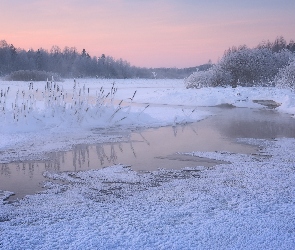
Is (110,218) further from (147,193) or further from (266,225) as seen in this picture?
(266,225)

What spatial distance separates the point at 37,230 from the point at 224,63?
114ft

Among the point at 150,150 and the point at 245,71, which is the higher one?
the point at 245,71

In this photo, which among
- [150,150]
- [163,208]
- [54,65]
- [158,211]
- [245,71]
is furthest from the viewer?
[54,65]

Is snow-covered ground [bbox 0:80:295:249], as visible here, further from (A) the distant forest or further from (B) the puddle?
(A) the distant forest

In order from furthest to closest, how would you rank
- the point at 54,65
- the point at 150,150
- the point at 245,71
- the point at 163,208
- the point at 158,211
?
the point at 54,65 < the point at 245,71 < the point at 150,150 < the point at 163,208 < the point at 158,211

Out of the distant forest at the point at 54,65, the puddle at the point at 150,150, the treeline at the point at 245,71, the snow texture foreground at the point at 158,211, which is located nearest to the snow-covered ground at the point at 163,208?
the snow texture foreground at the point at 158,211

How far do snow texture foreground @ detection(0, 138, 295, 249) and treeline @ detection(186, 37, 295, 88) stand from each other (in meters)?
23.4

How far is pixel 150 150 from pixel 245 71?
3201 centimetres

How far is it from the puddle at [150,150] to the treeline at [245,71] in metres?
17.6

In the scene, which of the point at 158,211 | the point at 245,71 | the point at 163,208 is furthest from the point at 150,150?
the point at 245,71

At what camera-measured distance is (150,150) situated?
→ 848cm

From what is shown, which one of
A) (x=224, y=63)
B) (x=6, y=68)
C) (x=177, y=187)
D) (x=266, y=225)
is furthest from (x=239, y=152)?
(x=6, y=68)

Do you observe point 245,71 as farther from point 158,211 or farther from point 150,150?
point 158,211

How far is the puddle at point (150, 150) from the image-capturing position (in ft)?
20.9
